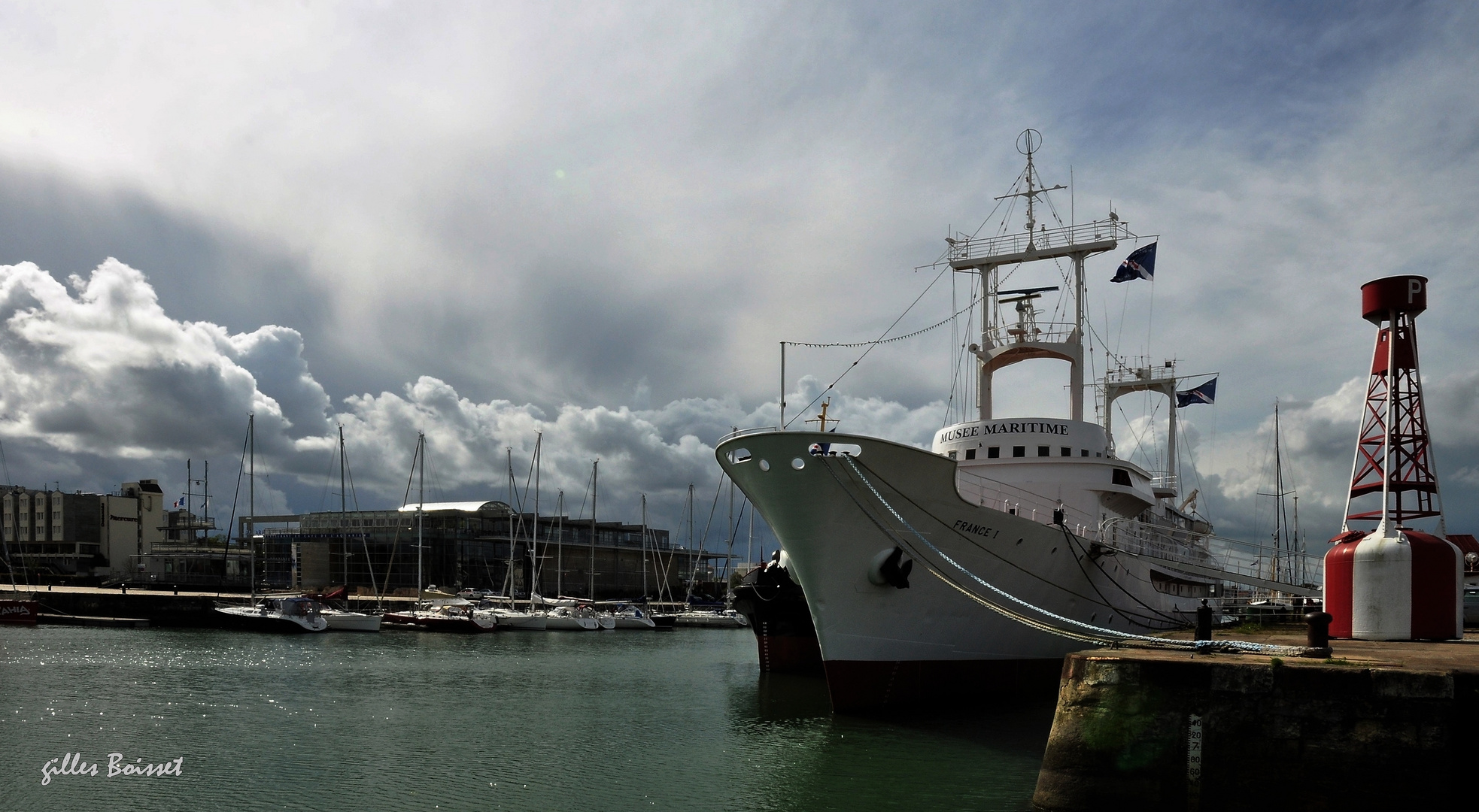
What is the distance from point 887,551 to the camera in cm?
1945

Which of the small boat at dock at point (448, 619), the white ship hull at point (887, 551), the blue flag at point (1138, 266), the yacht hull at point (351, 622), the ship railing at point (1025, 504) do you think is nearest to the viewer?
the white ship hull at point (887, 551)

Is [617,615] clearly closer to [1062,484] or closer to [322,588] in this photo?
[322,588]

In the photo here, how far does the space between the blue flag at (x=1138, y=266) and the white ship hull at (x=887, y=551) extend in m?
9.54

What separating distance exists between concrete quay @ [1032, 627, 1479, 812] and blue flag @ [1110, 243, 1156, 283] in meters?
17.3

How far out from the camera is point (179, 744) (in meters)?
18.4

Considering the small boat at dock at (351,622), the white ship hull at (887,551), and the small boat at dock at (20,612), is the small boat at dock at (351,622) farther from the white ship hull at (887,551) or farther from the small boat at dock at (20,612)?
the white ship hull at (887,551)

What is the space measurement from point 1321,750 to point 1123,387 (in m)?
34.4

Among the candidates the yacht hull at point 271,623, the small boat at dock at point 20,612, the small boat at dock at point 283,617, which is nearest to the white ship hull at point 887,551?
the yacht hull at point 271,623

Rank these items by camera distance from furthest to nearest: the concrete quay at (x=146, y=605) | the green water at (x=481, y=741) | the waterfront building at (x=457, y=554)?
the waterfront building at (x=457, y=554) → the concrete quay at (x=146, y=605) → the green water at (x=481, y=741)

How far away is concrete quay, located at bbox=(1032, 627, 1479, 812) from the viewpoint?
934 cm

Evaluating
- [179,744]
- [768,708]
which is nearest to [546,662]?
[768,708]

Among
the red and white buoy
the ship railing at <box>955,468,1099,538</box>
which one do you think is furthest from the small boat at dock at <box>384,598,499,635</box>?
the red and white buoy

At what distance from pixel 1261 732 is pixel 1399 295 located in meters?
9.71

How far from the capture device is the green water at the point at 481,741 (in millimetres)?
14453
